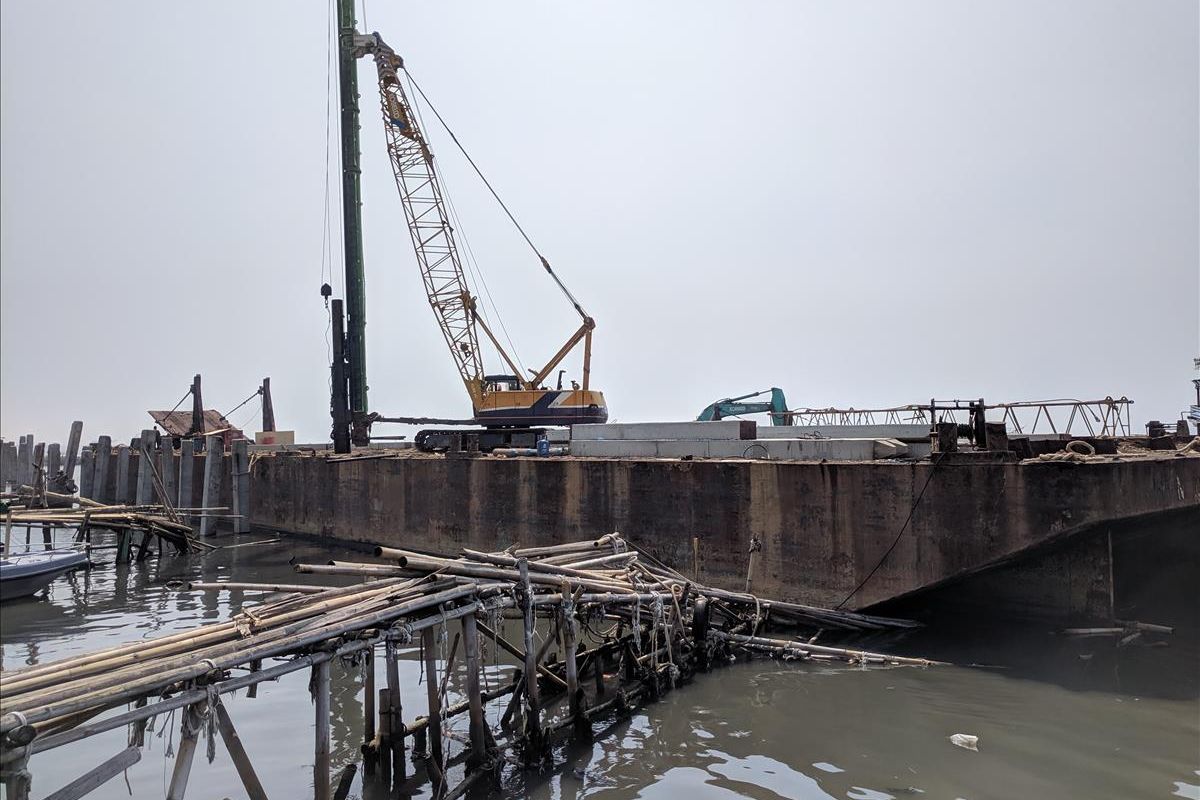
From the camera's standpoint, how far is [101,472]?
38938mm

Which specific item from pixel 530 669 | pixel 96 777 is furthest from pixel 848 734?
pixel 96 777

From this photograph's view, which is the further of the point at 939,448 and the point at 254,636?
the point at 939,448

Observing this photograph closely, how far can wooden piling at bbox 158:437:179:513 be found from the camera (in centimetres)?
3478

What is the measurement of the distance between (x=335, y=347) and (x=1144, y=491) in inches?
1136

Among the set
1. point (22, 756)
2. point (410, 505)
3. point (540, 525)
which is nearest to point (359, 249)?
point (410, 505)

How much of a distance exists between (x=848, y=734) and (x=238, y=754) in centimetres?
771

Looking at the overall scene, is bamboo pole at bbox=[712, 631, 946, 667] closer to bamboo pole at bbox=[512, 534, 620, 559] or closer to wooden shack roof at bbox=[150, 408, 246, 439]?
bamboo pole at bbox=[512, 534, 620, 559]

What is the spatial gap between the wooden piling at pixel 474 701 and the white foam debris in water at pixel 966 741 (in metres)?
6.21

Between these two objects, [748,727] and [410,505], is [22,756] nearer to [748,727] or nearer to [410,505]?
[748,727]

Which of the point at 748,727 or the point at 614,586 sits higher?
the point at 614,586

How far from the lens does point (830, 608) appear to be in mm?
15672

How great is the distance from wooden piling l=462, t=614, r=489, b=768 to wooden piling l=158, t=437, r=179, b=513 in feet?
103

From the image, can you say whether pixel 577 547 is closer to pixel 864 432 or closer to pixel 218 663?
pixel 218 663

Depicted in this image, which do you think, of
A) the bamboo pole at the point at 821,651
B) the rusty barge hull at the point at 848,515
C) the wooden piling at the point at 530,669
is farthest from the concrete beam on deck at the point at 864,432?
the wooden piling at the point at 530,669
